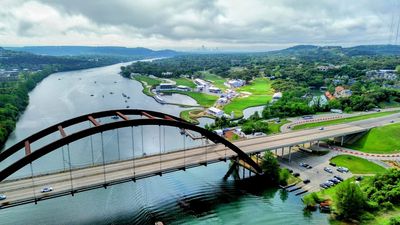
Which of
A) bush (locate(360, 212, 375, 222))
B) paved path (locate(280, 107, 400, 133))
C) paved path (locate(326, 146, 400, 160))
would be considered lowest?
bush (locate(360, 212, 375, 222))

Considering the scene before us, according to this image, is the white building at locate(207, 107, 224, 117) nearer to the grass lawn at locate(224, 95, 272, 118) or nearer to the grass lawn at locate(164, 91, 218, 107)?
the grass lawn at locate(224, 95, 272, 118)

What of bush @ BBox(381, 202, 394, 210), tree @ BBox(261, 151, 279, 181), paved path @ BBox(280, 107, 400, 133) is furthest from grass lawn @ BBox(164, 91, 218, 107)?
bush @ BBox(381, 202, 394, 210)

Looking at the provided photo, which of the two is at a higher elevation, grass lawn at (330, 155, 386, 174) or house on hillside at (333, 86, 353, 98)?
house on hillside at (333, 86, 353, 98)

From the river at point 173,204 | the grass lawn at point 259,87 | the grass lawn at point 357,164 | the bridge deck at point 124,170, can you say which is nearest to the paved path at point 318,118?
the bridge deck at point 124,170

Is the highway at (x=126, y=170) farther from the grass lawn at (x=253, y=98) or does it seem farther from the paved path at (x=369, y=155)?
the grass lawn at (x=253, y=98)

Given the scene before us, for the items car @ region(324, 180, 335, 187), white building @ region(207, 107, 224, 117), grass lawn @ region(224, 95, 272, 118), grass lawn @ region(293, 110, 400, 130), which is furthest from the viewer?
grass lawn @ region(224, 95, 272, 118)

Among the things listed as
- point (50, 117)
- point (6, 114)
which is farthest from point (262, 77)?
point (6, 114)
